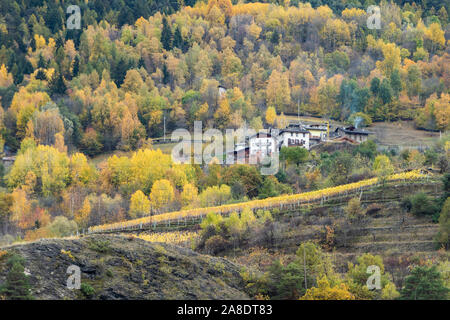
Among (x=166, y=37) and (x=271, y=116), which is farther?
(x=166, y=37)

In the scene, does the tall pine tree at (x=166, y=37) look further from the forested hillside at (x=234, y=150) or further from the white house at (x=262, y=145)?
the white house at (x=262, y=145)

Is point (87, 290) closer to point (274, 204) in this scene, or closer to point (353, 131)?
point (274, 204)

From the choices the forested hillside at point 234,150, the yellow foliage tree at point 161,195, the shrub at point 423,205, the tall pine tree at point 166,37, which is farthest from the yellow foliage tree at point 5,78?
the shrub at point 423,205

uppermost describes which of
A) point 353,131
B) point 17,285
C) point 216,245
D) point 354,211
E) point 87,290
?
point 17,285

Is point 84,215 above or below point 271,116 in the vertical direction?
below

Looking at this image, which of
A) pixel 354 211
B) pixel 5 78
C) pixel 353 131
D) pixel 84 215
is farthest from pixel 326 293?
Result: pixel 5 78

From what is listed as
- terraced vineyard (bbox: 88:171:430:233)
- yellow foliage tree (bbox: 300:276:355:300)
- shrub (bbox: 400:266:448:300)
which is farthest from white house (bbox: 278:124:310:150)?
shrub (bbox: 400:266:448:300)
